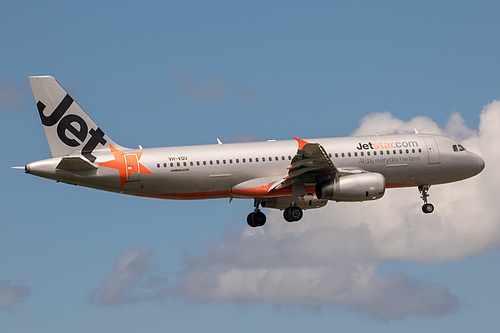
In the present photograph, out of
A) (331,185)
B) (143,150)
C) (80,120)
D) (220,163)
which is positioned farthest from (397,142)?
(80,120)

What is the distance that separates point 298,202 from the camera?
68312mm

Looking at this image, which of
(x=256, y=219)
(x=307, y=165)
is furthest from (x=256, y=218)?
(x=307, y=165)

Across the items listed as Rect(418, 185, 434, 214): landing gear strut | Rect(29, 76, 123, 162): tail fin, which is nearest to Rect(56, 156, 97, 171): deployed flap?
Rect(29, 76, 123, 162): tail fin

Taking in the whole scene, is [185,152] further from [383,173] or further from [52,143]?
[383,173]

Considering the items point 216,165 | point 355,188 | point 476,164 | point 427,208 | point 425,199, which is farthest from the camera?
point 427,208

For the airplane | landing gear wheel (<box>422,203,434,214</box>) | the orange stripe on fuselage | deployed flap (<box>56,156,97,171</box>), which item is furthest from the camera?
landing gear wheel (<box>422,203,434,214</box>)

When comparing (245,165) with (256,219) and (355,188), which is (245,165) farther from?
(355,188)

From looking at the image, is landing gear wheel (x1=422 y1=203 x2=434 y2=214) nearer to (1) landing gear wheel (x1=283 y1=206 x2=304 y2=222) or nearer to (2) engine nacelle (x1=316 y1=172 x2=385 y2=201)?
(2) engine nacelle (x1=316 y1=172 x2=385 y2=201)

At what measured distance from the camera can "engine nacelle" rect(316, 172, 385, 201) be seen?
201 feet

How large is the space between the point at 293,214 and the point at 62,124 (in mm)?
17333

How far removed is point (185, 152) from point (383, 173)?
14390 millimetres

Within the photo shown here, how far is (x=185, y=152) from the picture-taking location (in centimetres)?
6184

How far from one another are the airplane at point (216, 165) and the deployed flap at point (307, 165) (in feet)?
0.22

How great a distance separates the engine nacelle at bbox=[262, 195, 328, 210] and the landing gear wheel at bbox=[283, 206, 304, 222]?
298 centimetres
